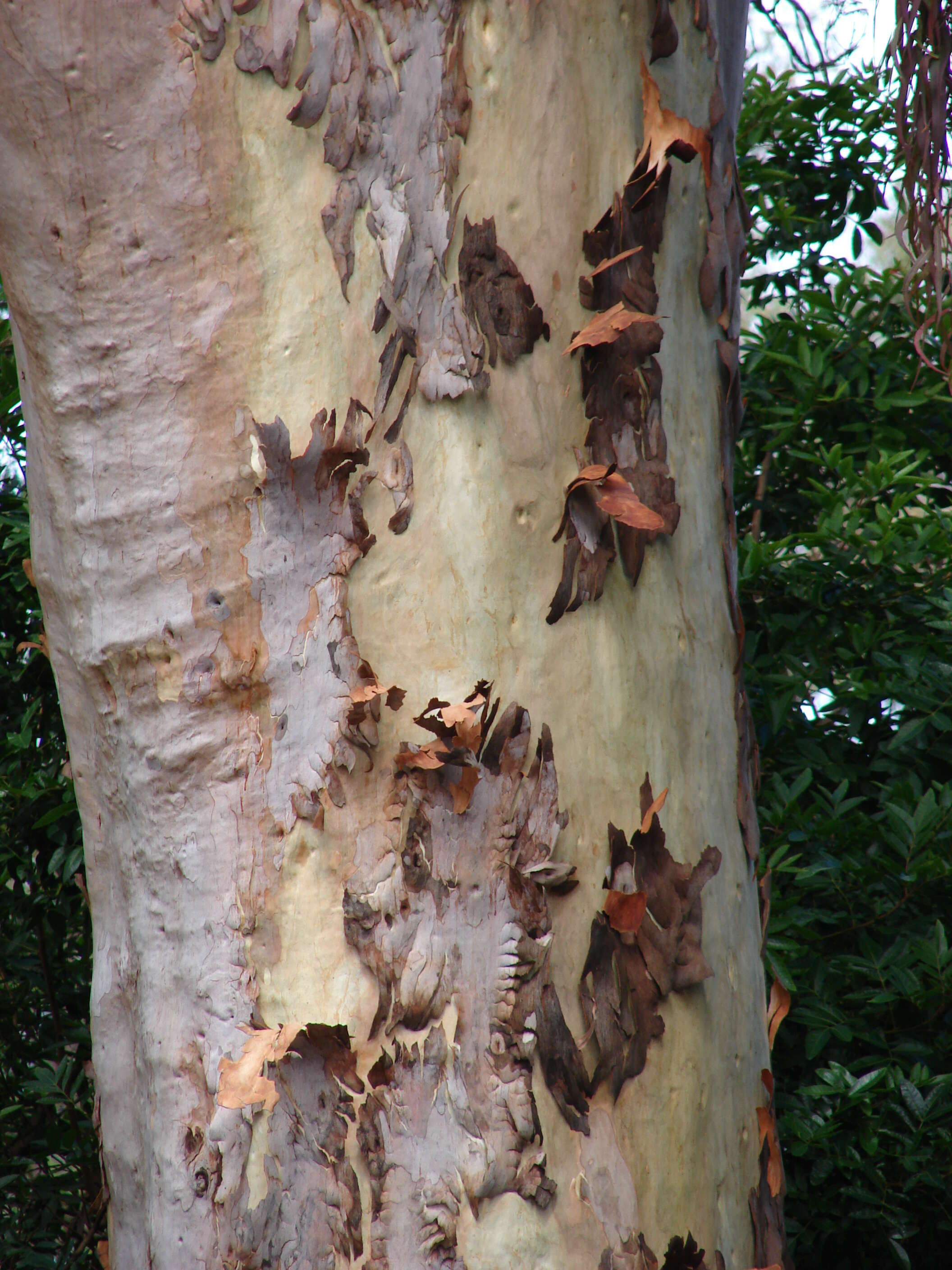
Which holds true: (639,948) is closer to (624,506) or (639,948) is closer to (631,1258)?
(631,1258)

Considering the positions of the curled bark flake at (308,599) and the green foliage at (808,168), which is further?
the green foliage at (808,168)

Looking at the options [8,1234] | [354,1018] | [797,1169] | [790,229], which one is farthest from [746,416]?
[8,1234]

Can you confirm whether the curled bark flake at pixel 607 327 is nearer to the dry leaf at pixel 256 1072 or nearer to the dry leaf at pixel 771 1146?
the dry leaf at pixel 256 1072

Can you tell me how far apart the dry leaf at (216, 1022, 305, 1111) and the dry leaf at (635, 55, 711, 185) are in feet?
2.69

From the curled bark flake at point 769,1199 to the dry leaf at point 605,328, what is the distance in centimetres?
73

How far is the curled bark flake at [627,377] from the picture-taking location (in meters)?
0.85

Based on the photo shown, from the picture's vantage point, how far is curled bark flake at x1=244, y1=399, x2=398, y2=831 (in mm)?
827

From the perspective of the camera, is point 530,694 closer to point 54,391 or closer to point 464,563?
point 464,563

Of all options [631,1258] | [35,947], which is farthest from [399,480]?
[35,947]

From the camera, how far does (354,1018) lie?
31.3 inches

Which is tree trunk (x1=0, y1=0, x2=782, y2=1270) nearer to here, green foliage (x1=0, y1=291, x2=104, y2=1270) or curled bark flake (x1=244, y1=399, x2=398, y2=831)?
curled bark flake (x1=244, y1=399, x2=398, y2=831)

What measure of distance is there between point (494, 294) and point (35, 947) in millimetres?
2019

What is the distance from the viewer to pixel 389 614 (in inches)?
32.6

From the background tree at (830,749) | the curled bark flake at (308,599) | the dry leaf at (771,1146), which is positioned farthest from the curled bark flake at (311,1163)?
the background tree at (830,749)
